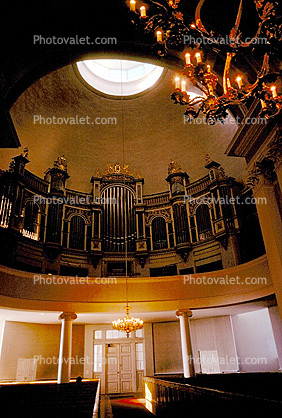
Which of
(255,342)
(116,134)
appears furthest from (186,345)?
(116,134)

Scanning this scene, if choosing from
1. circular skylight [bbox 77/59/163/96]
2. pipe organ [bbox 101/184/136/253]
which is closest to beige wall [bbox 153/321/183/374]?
pipe organ [bbox 101/184/136/253]

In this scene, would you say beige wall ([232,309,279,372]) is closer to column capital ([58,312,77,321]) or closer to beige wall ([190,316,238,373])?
beige wall ([190,316,238,373])

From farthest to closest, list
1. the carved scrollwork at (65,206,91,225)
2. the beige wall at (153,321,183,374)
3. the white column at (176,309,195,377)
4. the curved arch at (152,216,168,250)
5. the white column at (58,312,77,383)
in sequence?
the curved arch at (152,216,168,250) → the carved scrollwork at (65,206,91,225) → the beige wall at (153,321,183,374) → the white column at (176,309,195,377) → the white column at (58,312,77,383)

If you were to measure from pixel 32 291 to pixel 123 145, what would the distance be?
28.8ft

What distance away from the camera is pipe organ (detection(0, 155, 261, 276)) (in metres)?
11.9

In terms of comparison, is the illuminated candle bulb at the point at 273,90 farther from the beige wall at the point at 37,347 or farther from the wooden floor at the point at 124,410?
the beige wall at the point at 37,347

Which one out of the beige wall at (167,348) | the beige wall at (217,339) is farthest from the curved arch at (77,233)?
the beige wall at (217,339)

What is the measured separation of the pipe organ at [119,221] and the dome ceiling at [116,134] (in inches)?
38.7

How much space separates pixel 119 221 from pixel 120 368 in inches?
257

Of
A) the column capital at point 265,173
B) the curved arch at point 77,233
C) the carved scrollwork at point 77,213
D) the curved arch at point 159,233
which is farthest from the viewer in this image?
the curved arch at point 159,233

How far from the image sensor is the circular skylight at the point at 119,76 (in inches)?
604

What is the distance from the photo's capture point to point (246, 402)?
2.41m

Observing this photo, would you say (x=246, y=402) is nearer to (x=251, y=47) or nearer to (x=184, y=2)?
(x=251, y=47)

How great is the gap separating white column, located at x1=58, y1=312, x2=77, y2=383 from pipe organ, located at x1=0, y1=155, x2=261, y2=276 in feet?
8.20
